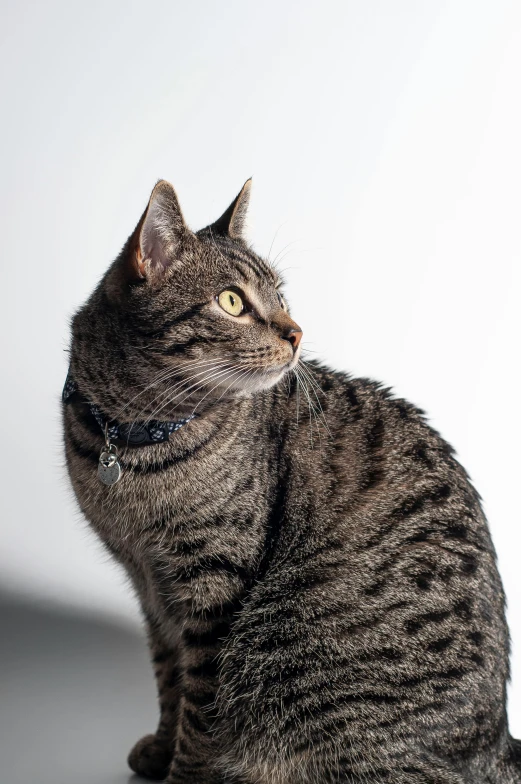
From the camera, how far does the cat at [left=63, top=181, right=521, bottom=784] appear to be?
264 cm

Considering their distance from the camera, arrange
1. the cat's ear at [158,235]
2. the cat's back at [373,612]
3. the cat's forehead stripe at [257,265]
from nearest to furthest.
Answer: the cat's ear at [158,235] < the cat's back at [373,612] < the cat's forehead stripe at [257,265]

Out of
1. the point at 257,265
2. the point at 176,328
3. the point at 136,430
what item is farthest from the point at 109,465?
the point at 257,265

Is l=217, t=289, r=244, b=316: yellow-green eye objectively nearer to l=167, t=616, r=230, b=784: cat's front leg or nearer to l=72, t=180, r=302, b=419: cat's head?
l=72, t=180, r=302, b=419: cat's head

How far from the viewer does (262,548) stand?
110 inches

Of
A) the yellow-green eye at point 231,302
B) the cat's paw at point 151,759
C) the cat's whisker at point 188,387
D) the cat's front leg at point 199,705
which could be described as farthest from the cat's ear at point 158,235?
the cat's paw at point 151,759

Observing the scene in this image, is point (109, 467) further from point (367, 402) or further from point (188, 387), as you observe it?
point (367, 402)

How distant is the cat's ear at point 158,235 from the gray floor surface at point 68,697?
1.69 metres

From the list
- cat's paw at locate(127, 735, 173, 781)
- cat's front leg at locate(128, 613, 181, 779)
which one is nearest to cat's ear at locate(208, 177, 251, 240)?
cat's front leg at locate(128, 613, 181, 779)

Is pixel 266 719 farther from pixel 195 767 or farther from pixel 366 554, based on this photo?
pixel 366 554

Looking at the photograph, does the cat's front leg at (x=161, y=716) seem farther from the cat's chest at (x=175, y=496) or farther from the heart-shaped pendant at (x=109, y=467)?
the heart-shaped pendant at (x=109, y=467)

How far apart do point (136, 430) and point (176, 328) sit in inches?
14.4

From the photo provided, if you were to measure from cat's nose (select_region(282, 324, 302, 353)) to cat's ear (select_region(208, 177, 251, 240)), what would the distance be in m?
0.46

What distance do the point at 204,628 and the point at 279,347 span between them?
88 cm

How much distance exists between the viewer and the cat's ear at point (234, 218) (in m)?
2.98
